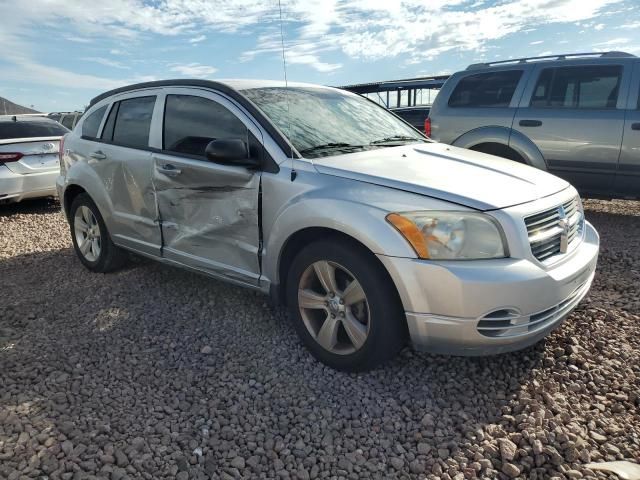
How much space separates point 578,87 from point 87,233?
5530 millimetres

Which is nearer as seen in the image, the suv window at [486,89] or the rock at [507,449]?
the rock at [507,449]

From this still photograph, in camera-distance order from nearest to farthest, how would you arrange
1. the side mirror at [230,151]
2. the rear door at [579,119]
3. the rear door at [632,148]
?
the side mirror at [230,151] < the rear door at [632,148] < the rear door at [579,119]

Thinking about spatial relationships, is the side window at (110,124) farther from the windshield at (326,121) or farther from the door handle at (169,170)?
the windshield at (326,121)

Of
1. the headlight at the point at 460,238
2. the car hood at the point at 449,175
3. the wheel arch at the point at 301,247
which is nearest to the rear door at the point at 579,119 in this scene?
the car hood at the point at 449,175

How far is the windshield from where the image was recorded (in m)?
3.15

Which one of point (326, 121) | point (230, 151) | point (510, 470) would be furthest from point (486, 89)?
point (510, 470)

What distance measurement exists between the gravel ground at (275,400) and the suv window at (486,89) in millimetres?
3051

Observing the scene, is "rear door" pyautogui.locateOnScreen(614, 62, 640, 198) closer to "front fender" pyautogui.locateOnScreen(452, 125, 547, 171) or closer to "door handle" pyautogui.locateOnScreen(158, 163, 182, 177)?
"front fender" pyautogui.locateOnScreen(452, 125, 547, 171)

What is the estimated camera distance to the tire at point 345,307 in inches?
100

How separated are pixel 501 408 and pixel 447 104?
476 cm

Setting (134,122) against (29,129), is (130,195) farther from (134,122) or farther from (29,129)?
(29,129)

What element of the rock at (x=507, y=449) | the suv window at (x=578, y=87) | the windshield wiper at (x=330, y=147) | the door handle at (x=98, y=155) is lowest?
the rock at (x=507, y=449)

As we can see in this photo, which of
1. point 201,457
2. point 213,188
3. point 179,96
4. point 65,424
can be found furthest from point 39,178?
point 201,457

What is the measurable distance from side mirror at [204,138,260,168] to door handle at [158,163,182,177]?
23.6 inches
